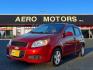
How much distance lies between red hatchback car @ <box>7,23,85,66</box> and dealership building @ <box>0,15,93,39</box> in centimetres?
4225

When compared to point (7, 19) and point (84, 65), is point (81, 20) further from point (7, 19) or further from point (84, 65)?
point (84, 65)

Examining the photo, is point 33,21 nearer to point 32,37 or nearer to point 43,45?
point 32,37

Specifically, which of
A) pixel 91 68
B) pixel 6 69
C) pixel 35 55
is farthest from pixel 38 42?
pixel 91 68

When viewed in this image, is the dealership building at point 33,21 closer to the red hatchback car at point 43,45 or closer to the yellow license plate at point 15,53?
the red hatchback car at point 43,45

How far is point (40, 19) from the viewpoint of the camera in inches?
2124

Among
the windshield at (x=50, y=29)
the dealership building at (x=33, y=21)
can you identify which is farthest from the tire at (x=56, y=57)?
the dealership building at (x=33, y=21)

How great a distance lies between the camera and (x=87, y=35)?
55062mm

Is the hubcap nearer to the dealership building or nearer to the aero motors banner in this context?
the dealership building

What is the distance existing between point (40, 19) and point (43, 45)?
44225mm

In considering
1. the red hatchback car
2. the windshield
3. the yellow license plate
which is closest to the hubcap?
the red hatchback car

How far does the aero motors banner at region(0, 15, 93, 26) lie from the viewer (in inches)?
2110

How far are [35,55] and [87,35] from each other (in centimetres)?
4607

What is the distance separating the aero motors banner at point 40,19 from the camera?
53.6 m

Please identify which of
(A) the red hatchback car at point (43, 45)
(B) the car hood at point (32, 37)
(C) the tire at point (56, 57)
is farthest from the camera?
(C) the tire at point (56, 57)
